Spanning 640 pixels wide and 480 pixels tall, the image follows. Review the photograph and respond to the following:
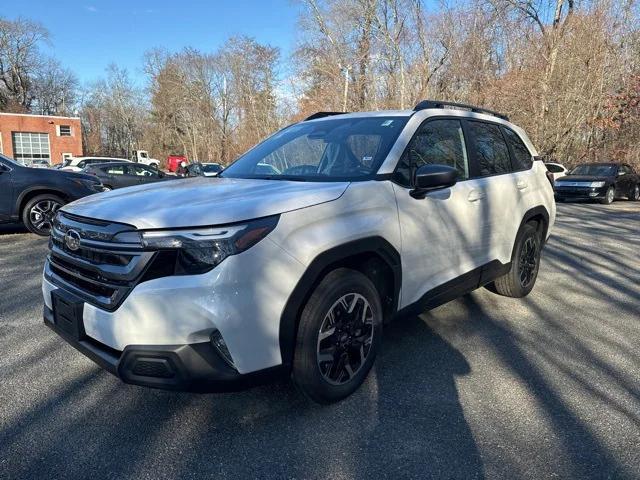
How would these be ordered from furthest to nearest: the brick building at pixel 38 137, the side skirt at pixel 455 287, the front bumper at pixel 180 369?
the brick building at pixel 38 137
the side skirt at pixel 455 287
the front bumper at pixel 180 369

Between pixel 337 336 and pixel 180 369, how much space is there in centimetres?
93

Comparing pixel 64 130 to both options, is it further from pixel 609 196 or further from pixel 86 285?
pixel 86 285

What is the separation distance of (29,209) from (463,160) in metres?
7.48

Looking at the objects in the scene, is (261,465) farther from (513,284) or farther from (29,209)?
(29,209)

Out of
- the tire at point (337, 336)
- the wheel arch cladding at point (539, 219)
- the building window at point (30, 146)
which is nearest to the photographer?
the tire at point (337, 336)

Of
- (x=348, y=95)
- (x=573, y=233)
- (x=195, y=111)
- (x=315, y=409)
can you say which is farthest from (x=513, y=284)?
(x=195, y=111)

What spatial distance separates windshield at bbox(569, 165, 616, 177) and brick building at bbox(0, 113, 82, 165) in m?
52.0

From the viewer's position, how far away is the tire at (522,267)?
4504mm

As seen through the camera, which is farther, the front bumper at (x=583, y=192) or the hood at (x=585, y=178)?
the hood at (x=585, y=178)

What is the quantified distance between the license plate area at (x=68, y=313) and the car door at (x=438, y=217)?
6.30 feet

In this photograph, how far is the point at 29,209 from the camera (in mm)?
7973

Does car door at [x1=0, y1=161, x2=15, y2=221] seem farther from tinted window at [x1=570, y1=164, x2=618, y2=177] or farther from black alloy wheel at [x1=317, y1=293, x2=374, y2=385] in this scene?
tinted window at [x1=570, y1=164, x2=618, y2=177]

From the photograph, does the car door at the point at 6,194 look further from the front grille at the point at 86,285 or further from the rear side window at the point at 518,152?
the rear side window at the point at 518,152

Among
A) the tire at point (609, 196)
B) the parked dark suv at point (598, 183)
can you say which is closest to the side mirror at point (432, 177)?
the parked dark suv at point (598, 183)
